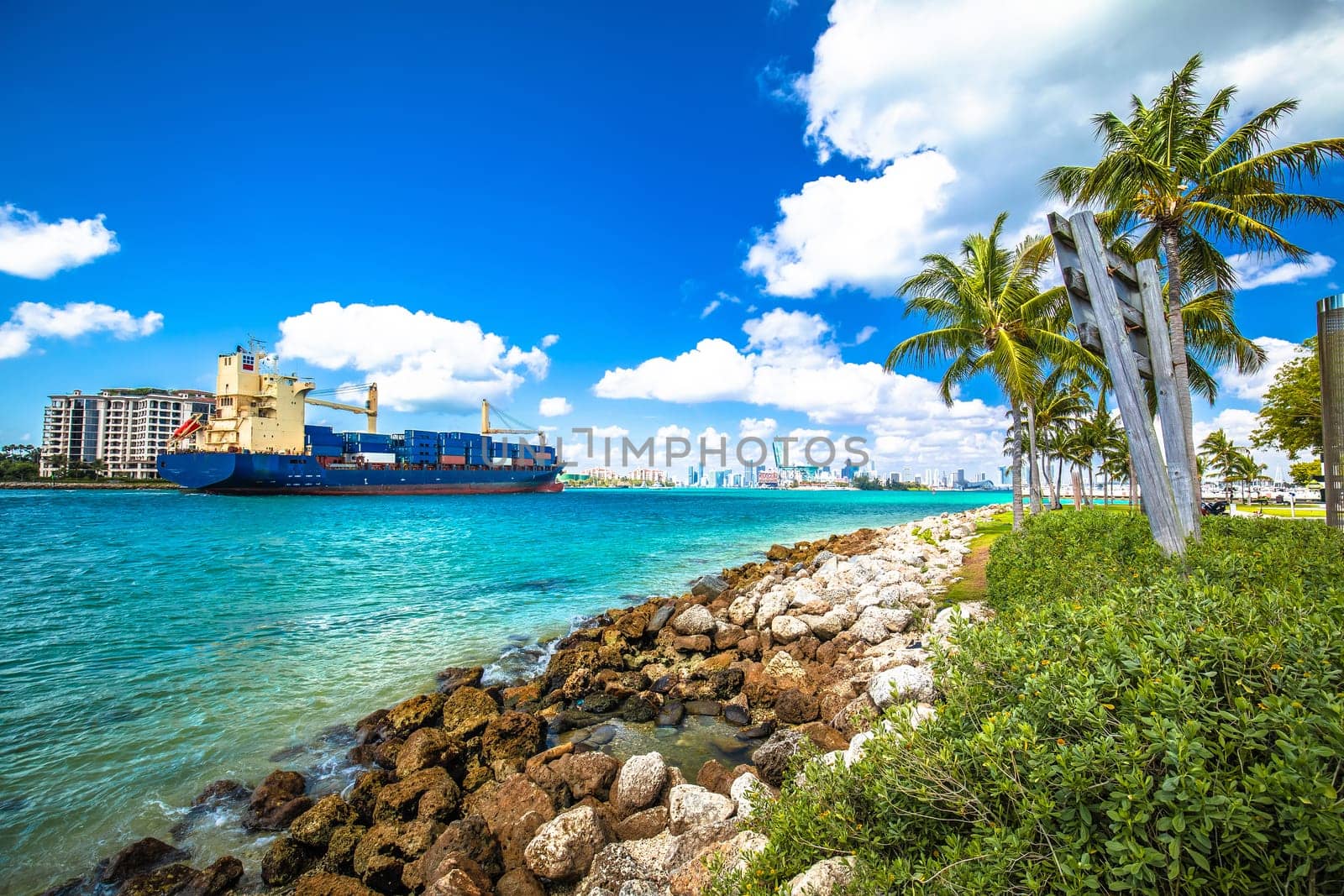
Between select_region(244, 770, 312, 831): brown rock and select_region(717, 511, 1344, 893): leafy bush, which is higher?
select_region(717, 511, 1344, 893): leafy bush

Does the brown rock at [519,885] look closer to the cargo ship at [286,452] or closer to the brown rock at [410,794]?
the brown rock at [410,794]

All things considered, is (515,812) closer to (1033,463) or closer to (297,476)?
(1033,463)

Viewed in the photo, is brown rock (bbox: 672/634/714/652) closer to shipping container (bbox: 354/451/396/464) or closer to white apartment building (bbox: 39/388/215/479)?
shipping container (bbox: 354/451/396/464)

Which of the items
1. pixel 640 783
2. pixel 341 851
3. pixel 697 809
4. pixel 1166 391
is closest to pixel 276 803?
pixel 341 851

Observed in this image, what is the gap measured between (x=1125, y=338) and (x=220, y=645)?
16.6 m

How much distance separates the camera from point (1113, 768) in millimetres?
2002

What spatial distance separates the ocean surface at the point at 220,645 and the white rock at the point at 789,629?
15.5 ft

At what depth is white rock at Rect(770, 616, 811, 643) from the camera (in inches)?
405

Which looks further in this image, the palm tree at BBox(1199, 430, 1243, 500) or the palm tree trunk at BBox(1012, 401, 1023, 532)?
the palm tree at BBox(1199, 430, 1243, 500)

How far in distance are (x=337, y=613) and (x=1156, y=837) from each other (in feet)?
54.9

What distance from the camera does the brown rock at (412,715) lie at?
7902mm

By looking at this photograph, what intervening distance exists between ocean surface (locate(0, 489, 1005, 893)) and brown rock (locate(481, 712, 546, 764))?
5.75ft

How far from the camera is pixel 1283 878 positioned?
5.57 ft

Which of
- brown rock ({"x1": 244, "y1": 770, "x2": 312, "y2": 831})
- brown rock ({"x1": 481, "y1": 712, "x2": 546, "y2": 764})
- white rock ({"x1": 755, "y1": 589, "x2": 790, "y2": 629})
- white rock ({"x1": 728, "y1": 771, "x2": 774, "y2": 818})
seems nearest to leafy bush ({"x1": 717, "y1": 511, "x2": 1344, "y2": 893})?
white rock ({"x1": 728, "y1": 771, "x2": 774, "y2": 818})
